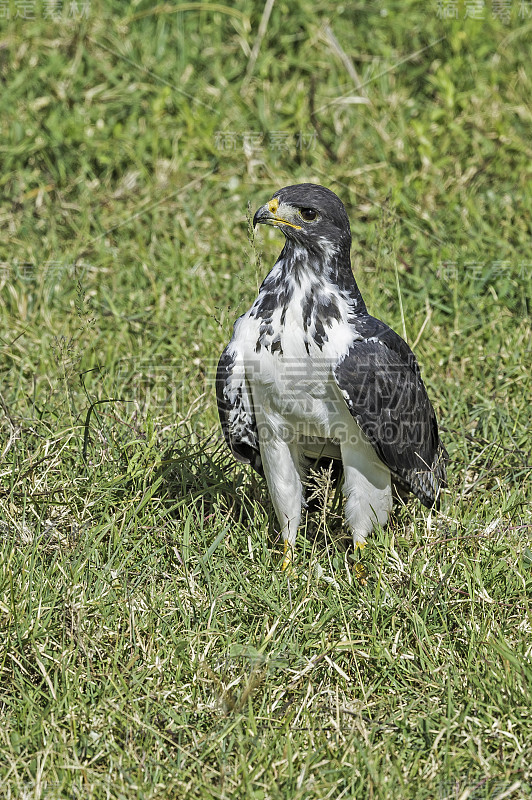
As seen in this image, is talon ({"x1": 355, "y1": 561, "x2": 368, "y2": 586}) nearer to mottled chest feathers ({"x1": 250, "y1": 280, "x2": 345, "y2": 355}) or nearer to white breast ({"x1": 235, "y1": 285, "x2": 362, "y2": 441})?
white breast ({"x1": 235, "y1": 285, "x2": 362, "y2": 441})

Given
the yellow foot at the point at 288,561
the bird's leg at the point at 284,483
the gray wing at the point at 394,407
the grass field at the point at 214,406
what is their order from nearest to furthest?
1. the grass field at the point at 214,406
2. the gray wing at the point at 394,407
3. the yellow foot at the point at 288,561
4. the bird's leg at the point at 284,483

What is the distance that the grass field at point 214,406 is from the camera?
125 inches

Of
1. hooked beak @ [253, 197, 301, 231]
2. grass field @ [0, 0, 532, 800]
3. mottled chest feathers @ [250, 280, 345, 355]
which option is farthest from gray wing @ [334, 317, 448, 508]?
hooked beak @ [253, 197, 301, 231]

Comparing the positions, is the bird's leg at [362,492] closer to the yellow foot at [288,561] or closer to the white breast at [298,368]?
the white breast at [298,368]

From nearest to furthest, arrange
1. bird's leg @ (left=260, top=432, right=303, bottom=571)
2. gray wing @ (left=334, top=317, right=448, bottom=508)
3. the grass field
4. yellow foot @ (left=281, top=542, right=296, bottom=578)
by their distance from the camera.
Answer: the grass field, gray wing @ (left=334, top=317, right=448, bottom=508), yellow foot @ (left=281, top=542, right=296, bottom=578), bird's leg @ (left=260, top=432, right=303, bottom=571)

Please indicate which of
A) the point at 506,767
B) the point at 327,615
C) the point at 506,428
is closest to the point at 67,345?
the point at 327,615

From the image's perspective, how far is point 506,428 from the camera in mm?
4785

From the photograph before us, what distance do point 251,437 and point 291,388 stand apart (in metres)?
0.41

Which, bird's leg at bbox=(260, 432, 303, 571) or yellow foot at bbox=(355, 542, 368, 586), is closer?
yellow foot at bbox=(355, 542, 368, 586)

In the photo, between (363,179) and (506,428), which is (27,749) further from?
(363,179)

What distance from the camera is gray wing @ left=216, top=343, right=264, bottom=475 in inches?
153

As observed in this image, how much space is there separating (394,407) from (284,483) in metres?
0.57

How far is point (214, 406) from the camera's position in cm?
492

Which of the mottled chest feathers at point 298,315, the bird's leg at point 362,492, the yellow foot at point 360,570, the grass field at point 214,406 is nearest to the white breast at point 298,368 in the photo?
the mottled chest feathers at point 298,315
